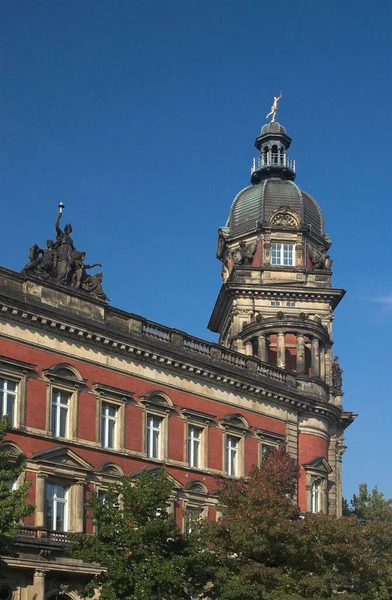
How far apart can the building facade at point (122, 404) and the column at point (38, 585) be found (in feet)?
0.14

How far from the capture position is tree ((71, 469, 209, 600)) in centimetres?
3341

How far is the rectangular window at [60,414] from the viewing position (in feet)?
133

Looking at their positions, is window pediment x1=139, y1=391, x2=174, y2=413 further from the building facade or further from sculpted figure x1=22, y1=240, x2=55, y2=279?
sculpted figure x1=22, y1=240, x2=55, y2=279

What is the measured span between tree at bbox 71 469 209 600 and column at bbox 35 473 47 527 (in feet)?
10.8

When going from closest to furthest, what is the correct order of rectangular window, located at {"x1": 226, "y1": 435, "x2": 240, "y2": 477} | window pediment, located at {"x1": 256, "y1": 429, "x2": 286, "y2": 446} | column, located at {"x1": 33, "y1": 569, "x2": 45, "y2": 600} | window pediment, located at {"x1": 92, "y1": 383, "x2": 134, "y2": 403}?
column, located at {"x1": 33, "y1": 569, "x2": 45, "y2": 600}
window pediment, located at {"x1": 92, "y1": 383, "x2": 134, "y2": 403}
rectangular window, located at {"x1": 226, "y1": 435, "x2": 240, "y2": 477}
window pediment, located at {"x1": 256, "y1": 429, "x2": 286, "y2": 446}

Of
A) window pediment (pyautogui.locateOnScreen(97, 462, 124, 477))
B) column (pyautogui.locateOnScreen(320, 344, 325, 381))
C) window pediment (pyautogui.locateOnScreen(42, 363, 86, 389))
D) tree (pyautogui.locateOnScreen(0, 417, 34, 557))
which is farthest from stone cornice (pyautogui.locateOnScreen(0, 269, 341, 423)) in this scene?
tree (pyautogui.locateOnScreen(0, 417, 34, 557))

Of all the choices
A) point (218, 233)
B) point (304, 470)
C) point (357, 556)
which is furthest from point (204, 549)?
point (218, 233)

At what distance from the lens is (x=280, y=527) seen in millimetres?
37375

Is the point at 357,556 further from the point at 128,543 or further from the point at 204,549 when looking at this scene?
the point at 128,543

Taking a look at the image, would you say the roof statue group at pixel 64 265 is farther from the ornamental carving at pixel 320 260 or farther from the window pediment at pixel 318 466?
the ornamental carving at pixel 320 260

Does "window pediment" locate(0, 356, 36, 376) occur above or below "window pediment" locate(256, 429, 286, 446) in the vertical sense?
above

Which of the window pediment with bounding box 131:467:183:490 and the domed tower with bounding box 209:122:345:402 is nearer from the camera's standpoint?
the window pediment with bounding box 131:467:183:490

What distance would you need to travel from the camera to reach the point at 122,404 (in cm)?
4334

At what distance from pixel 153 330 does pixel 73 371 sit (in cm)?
540
